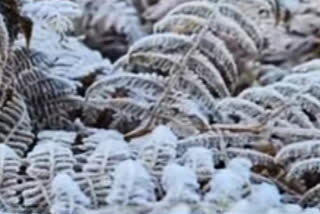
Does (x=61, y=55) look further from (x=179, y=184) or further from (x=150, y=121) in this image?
(x=179, y=184)

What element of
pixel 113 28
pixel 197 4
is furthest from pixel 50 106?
pixel 113 28

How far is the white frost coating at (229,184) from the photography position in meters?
1.55

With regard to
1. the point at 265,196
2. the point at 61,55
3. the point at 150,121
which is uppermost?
the point at 61,55

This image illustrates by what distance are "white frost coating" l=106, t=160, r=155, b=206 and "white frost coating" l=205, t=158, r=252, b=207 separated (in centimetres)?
9

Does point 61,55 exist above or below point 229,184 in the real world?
above

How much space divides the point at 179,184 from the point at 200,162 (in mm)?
150

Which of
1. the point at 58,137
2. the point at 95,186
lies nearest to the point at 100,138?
the point at 58,137

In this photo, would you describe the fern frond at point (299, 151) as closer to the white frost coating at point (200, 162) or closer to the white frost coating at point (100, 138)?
the white frost coating at point (200, 162)

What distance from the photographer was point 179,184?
1.56m

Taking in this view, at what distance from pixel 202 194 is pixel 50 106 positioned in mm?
383

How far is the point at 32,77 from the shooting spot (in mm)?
1900

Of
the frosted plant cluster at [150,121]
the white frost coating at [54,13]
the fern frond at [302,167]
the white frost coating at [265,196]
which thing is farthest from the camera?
the white frost coating at [54,13]

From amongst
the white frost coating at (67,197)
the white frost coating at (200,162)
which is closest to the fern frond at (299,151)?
the white frost coating at (200,162)

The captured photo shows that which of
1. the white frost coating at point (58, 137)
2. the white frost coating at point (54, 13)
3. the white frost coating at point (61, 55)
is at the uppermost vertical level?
the white frost coating at point (54, 13)
